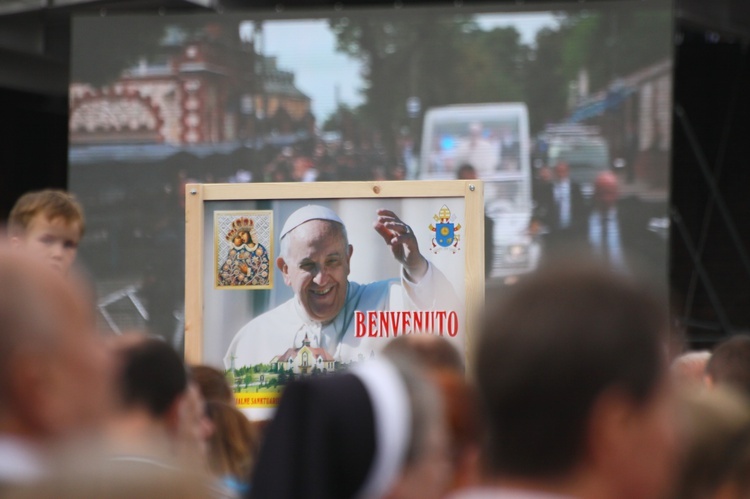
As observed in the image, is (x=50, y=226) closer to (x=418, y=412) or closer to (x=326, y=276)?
(x=326, y=276)

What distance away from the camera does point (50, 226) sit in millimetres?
3602

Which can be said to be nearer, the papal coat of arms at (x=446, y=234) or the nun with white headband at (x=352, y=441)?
the nun with white headband at (x=352, y=441)

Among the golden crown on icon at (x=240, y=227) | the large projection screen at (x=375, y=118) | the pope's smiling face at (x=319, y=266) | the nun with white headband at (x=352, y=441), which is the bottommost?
the nun with white headband at (x=352, y=441)

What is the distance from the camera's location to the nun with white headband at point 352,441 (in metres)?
1.31

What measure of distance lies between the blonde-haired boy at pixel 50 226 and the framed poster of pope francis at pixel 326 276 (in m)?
0.63

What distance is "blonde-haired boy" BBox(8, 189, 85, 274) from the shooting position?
11.7 feet

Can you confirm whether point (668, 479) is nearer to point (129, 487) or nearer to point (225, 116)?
point (129, 487)

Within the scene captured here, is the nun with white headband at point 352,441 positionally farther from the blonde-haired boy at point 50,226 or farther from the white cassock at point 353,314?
the white cassock at point 353,314

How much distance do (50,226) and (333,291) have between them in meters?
1.06

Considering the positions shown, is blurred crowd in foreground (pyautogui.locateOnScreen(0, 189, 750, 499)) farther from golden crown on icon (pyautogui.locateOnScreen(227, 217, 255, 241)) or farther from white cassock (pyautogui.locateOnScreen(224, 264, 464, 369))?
golden crown on icon (pyautogui.locateOnScreen(227, 217, 255, 241))

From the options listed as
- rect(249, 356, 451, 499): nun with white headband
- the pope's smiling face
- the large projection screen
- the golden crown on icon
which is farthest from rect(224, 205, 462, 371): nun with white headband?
the large projection screen

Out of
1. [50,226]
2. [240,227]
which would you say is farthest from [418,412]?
[240,227]

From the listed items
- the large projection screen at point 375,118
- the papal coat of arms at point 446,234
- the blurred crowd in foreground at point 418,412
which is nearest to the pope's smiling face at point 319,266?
the papal coat of arms at point 446,234

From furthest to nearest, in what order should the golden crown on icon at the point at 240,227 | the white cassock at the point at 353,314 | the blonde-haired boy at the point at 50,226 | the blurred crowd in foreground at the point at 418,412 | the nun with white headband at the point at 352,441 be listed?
the golden crown on icon at the point at 240,227 → the white cassock at the point at 353,314 → the blonde-haired boy at the point at 50,226 → the nun with white headband at the point at 352,441 → the blurred crowd in foreground at the point at 418,412
